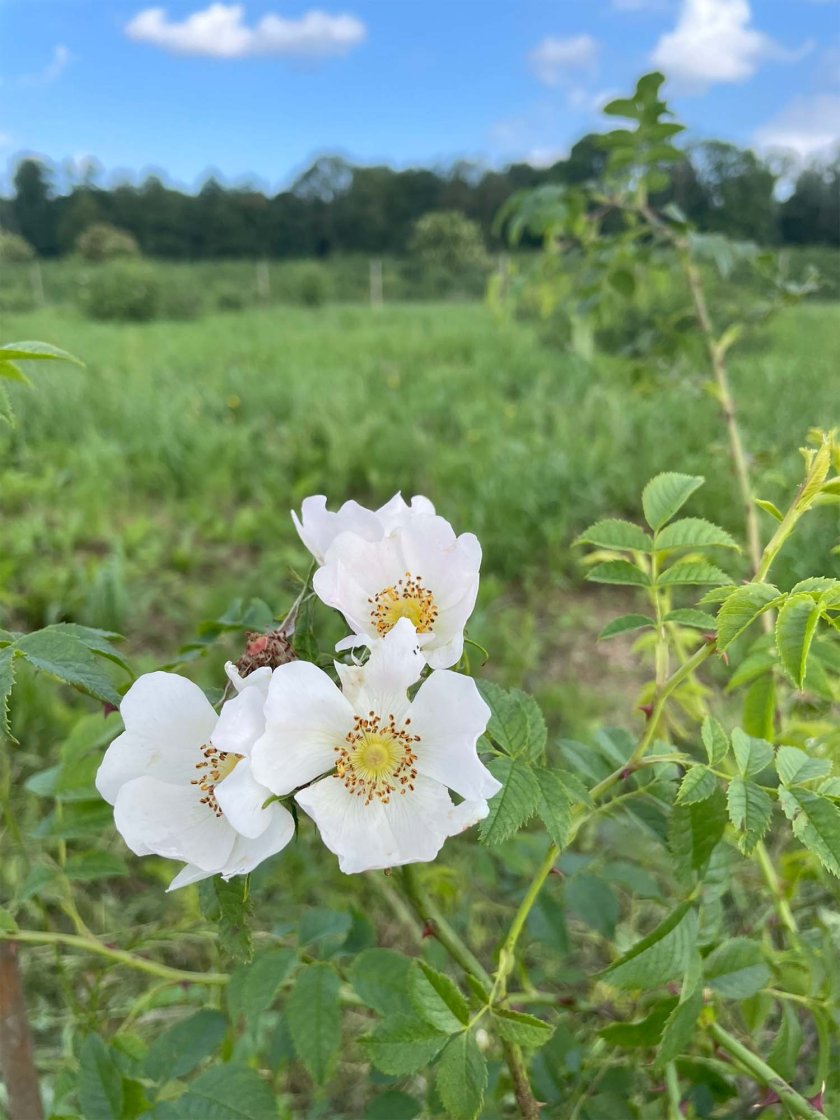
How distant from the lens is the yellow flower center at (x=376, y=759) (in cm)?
59

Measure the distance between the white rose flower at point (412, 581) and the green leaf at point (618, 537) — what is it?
0.51 feet

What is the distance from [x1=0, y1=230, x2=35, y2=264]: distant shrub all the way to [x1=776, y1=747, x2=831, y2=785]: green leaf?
16.4m

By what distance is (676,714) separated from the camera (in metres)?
2.23

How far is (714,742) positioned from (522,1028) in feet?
0.85

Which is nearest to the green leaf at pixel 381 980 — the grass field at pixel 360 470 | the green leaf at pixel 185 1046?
the green leaf at pixel 185 1046

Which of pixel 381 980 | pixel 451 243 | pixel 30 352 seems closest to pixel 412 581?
pixel 30 352

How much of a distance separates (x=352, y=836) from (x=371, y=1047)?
221mm

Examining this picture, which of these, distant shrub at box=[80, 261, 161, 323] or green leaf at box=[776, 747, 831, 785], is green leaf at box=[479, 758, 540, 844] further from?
distant shrub at box=[80, 261, 161, 323]

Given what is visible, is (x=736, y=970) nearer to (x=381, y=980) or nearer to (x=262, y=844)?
(x=381, y=980)


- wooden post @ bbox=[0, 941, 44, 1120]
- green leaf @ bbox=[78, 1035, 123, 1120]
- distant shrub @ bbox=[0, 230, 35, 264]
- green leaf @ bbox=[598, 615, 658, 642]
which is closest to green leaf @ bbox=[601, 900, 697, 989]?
green leaf @ bbox=[598, 615, 658, 642]

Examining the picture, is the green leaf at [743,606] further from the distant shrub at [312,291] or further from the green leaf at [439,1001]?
the distant shrub at [312,291]

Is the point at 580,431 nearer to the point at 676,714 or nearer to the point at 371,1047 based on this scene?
the point at 676,714

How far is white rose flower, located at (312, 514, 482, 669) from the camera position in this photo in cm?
Answer: 61

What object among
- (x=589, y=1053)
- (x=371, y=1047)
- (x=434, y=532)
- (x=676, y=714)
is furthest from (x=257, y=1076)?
(x=676, y=714)
